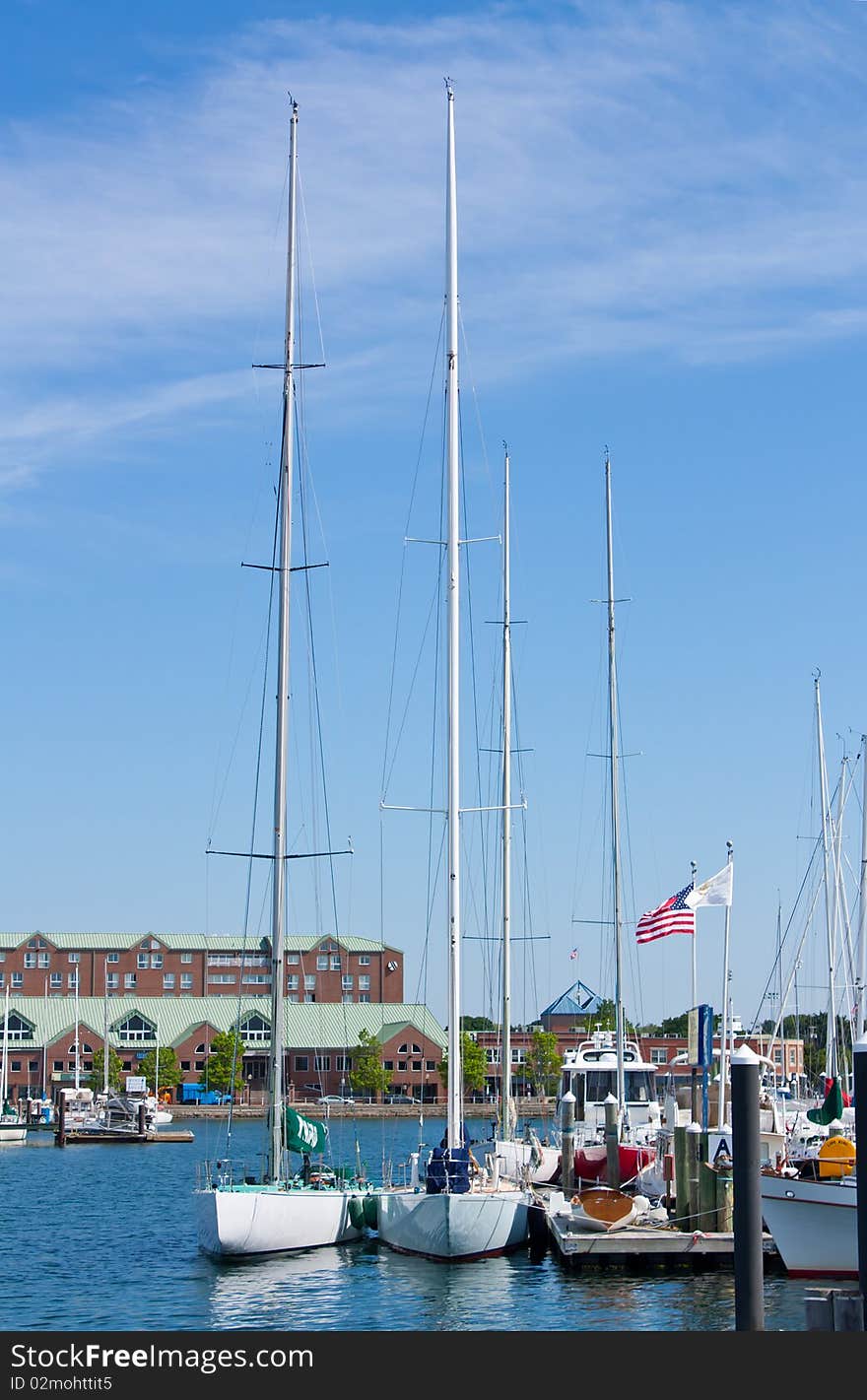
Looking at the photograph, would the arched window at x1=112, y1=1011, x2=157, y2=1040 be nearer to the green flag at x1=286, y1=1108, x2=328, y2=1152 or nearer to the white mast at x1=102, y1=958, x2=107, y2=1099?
the white mast at x1=102, y1=958, x2=107, y2=1099

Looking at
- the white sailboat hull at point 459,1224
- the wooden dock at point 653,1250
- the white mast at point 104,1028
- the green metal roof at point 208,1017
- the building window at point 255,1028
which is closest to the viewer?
the wooden dock at point 653,1250

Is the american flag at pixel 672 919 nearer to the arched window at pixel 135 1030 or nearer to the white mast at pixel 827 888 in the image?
the white mast at pixel 827 888

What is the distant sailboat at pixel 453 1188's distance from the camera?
38531mm

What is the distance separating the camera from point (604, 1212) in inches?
1585

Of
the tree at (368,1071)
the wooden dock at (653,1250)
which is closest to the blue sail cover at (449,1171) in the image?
the wooden dock at (653,1250)

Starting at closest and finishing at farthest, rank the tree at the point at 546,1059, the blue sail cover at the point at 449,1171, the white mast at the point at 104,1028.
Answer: the blue sail cover at the point at 449,1171 → the tree at the point at 546,1059 → the white mast at the point at 104,1028

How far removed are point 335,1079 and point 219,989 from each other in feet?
80.8

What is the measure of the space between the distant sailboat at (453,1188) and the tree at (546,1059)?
10675 cm

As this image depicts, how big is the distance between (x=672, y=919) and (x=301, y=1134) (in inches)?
485

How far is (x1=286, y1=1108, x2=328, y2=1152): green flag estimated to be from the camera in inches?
1676

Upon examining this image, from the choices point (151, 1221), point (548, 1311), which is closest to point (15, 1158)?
point (151, 1221)

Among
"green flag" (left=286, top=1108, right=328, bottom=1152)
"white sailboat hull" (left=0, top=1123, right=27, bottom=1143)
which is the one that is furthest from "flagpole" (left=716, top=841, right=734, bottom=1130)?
"white sailboat hull" (left=0, top=1123, right=27, bottom=1143)

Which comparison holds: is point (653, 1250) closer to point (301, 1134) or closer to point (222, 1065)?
point (301, 1134)
